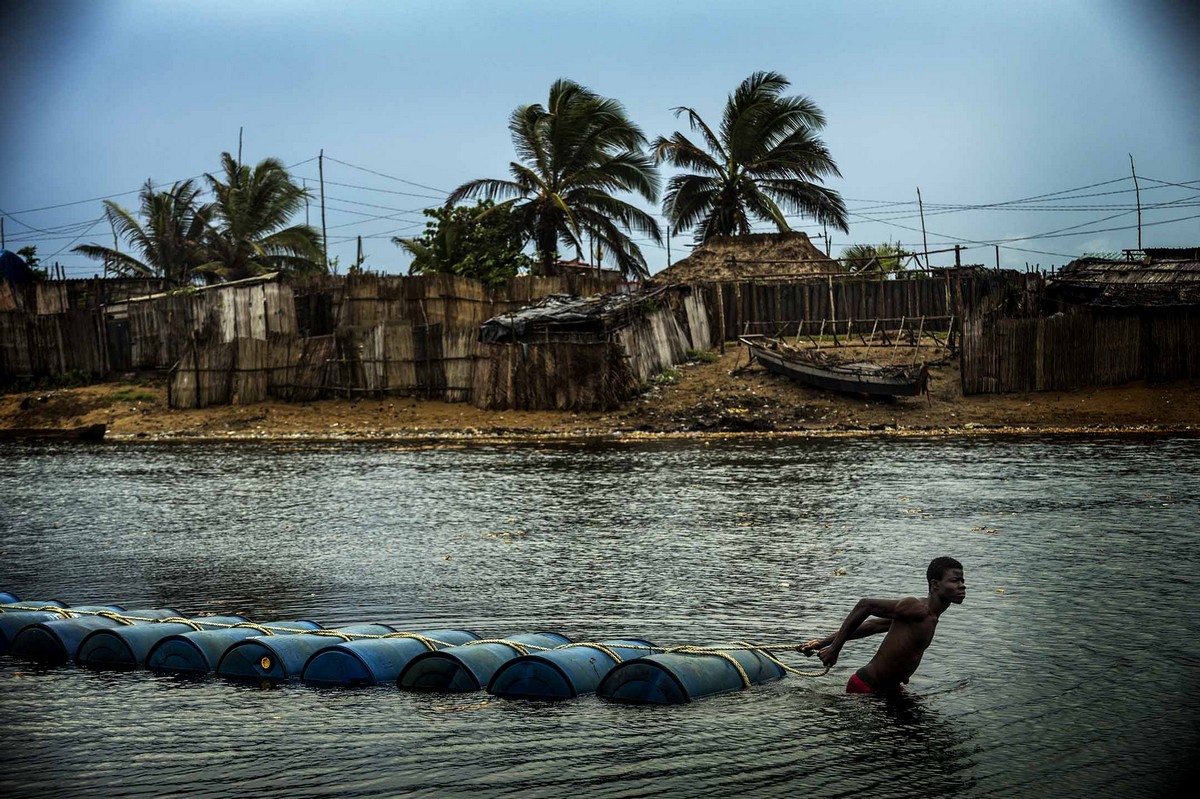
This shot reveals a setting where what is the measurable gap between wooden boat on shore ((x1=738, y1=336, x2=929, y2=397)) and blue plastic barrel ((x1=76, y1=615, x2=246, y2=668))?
69.0ft

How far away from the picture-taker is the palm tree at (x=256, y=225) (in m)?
42.2

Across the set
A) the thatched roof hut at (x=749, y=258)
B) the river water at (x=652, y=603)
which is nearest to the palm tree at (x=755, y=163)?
the thatched roof hut at (x=749, y=258)

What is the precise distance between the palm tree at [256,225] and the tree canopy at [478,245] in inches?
191

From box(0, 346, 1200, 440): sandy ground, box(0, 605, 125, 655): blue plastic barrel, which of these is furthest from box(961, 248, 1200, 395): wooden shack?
box(0, 605, 125, 655): blue plastic barrel

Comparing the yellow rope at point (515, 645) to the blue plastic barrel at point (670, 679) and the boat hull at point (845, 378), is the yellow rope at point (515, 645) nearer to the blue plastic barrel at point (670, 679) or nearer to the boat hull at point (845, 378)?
the blue plastic barrel at point (670, 679)

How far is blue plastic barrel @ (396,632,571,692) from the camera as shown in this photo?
8875 mm

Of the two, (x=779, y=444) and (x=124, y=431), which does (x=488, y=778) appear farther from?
(x=124, y=431)

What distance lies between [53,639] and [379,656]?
10.3 ft

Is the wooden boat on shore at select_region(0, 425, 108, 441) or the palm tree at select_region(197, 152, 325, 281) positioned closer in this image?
the wooden boat on shore at select_region(0, 425, 108, 441)

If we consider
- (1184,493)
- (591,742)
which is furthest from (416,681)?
(1184,493)

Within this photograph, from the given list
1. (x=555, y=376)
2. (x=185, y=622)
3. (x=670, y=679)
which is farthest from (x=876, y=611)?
(x=555, y=376)

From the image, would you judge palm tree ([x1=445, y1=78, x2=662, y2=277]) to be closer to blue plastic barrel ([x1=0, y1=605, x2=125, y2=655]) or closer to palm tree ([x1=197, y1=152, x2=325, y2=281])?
palm tree ([x1=197, y1=152, x2=325, y2=281])

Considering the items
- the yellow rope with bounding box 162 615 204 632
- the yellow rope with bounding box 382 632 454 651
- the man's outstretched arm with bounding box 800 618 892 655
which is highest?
the yellow rope with bounding box 162 615 204 632

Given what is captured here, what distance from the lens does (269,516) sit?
17.9 metres
